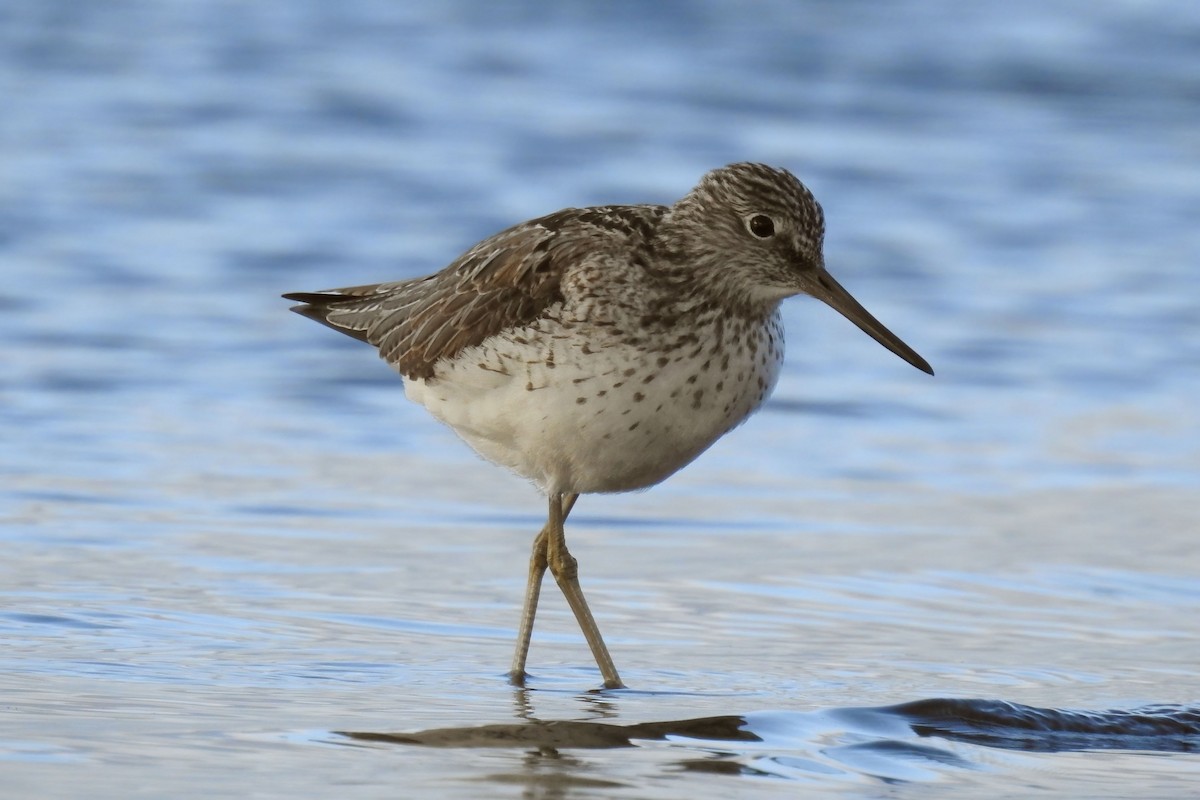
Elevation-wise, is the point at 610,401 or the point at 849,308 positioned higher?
the point at 849,308

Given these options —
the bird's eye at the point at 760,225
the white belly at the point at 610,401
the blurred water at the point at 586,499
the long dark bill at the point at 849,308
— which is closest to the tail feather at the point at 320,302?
the blurred water at the point at 586,499

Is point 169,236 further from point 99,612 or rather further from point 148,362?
point 99,612

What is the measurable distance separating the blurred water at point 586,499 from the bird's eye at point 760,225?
1.61m

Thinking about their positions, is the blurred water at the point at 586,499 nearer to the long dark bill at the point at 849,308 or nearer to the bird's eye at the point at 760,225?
the long dark bill at the point at 849,308

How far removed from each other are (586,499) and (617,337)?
10.3 feet

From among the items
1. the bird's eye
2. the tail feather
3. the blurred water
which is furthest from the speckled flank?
the tail feather

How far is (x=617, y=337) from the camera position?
6.80 meters

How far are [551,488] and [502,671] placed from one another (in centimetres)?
71

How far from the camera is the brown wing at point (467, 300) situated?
7184 millimetres

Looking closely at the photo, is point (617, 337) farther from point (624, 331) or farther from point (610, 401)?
point (610, 401)

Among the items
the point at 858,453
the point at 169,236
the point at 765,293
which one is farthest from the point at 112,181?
the point at 765,293

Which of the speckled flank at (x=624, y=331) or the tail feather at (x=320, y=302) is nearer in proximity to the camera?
the speckled flank at (x=624, y=331)

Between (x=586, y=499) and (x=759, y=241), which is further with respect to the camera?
(x=586, y=499)

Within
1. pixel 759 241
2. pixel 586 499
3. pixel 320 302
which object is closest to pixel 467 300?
pixel 759 241
